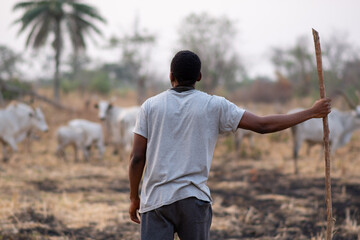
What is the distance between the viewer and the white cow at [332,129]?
9.49 metres

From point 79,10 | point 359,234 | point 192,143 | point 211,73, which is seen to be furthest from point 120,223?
point 211,73

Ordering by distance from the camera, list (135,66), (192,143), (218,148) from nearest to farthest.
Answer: (192,143)
(218,148)
(135,66)

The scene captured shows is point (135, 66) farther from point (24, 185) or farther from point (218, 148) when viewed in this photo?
point (24, 185)

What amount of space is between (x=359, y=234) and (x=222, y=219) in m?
1.74

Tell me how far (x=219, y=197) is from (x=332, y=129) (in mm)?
4018

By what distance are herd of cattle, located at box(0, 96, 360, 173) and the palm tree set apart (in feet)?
35.6

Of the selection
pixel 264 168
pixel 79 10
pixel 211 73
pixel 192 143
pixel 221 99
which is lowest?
pixel 264 168

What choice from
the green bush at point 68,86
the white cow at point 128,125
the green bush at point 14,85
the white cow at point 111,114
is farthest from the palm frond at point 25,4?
the white cow at point 128,125

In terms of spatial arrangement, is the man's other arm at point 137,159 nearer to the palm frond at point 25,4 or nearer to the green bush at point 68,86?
the palm frond at point 25,4

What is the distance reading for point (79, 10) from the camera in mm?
23078

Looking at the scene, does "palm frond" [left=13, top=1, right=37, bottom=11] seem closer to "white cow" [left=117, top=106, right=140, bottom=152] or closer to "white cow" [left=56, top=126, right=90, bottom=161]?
"white cow" [left=56, top=126, right=90, bottom=161]

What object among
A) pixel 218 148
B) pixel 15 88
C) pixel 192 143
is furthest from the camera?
pixel 15 88

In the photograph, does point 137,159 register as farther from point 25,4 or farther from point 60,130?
point 25,4

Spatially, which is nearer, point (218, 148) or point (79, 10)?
point (218, 148)
